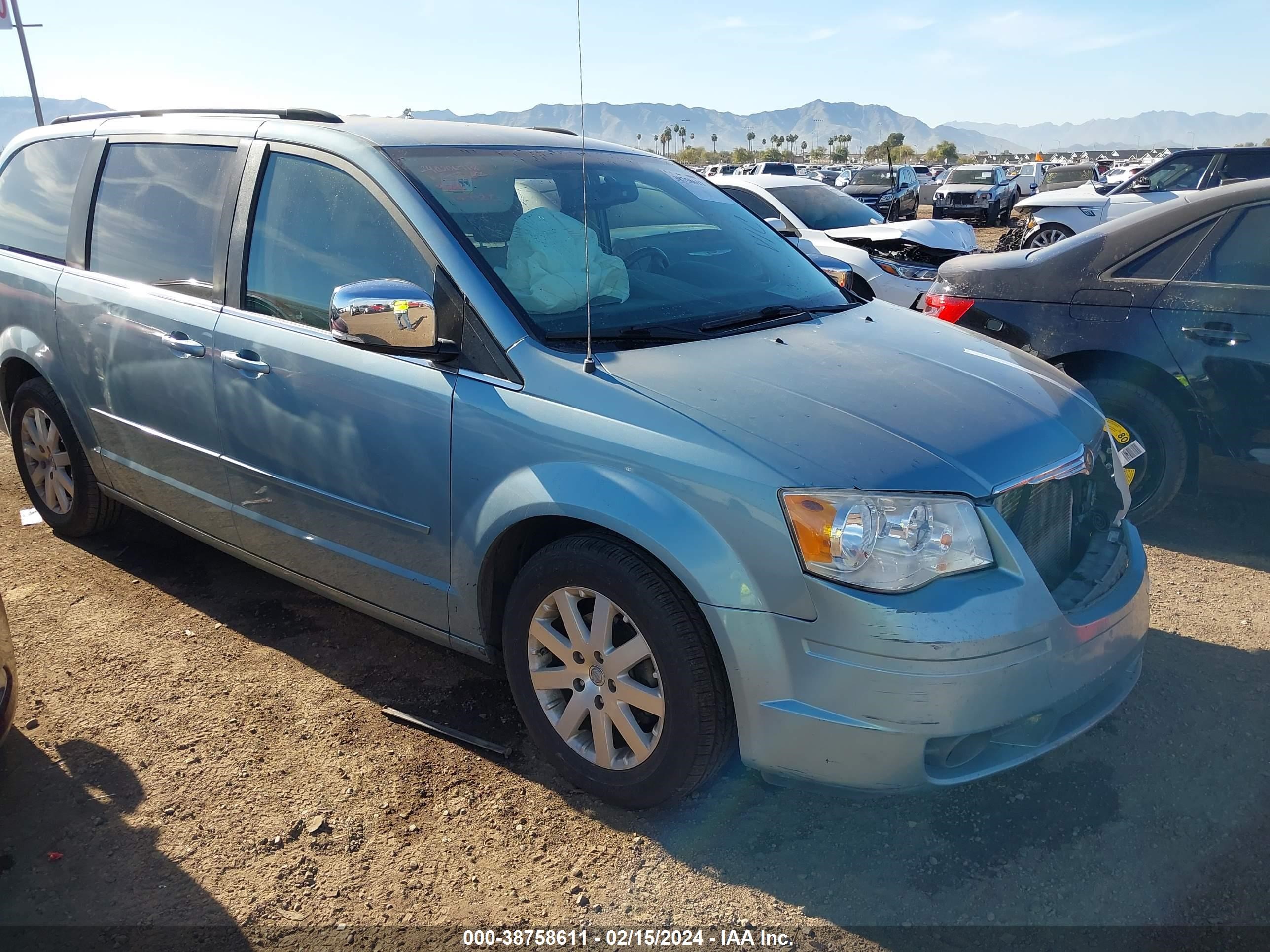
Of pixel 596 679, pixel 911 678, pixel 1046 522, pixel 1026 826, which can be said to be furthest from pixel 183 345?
pixel 1026 826

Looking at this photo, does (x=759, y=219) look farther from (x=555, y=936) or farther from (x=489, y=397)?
(x=555, y=936)

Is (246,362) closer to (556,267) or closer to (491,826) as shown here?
(556,267)

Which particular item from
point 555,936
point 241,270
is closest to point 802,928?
point 555,936

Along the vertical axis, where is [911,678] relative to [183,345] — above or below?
below

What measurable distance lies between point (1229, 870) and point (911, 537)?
1.22 meters

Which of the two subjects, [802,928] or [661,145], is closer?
[802,928]

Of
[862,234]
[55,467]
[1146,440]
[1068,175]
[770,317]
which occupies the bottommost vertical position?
[55,467]

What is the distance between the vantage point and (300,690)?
3.32 meters

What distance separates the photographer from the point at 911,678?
213cm

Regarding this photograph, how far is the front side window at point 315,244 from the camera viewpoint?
2914 millimetres

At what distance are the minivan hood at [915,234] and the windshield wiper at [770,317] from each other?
5996mm

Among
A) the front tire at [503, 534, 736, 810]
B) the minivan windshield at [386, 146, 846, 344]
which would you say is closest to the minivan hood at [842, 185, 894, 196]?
the minivan windshield at [386, 146, 846, 344]

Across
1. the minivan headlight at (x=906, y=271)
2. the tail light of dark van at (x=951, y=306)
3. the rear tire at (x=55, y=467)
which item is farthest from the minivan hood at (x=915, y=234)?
the rear tire at (x=55, y=467)

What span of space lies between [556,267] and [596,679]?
1.26 m
